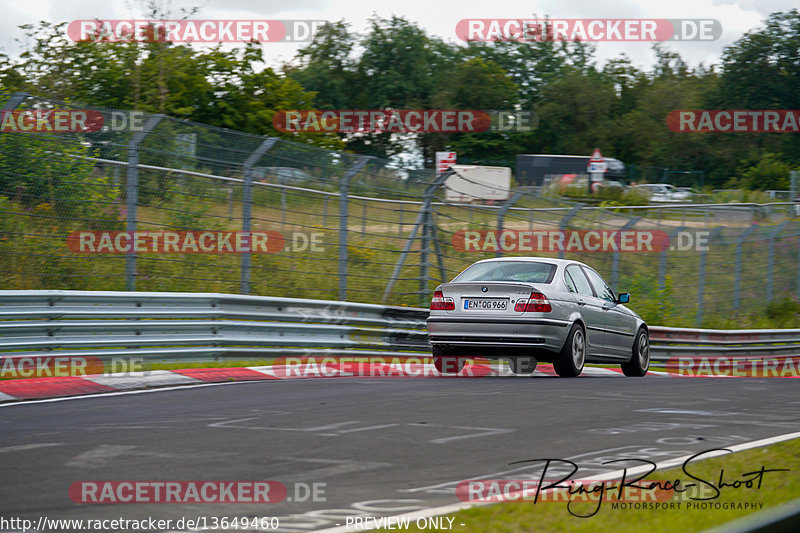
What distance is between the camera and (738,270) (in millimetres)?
24078

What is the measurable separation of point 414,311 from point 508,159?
56538mm

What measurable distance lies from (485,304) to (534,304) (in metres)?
0.59

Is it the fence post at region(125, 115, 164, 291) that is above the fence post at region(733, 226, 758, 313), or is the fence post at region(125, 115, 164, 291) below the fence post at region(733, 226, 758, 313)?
above

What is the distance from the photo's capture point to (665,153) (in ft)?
239

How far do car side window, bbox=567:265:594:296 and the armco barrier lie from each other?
293 centimetres

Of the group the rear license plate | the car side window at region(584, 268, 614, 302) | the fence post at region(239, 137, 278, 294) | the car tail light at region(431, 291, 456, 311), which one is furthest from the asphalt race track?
the fence post at region(239, 137, 278, 294)

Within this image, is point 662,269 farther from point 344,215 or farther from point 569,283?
point 569,283

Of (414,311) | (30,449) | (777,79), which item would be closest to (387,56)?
(777,79)

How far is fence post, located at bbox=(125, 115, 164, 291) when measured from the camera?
40.6 feet

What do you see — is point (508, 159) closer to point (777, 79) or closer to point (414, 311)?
point (777, 79)

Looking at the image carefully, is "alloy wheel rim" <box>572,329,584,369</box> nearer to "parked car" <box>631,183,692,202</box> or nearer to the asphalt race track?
the asphalt race track
